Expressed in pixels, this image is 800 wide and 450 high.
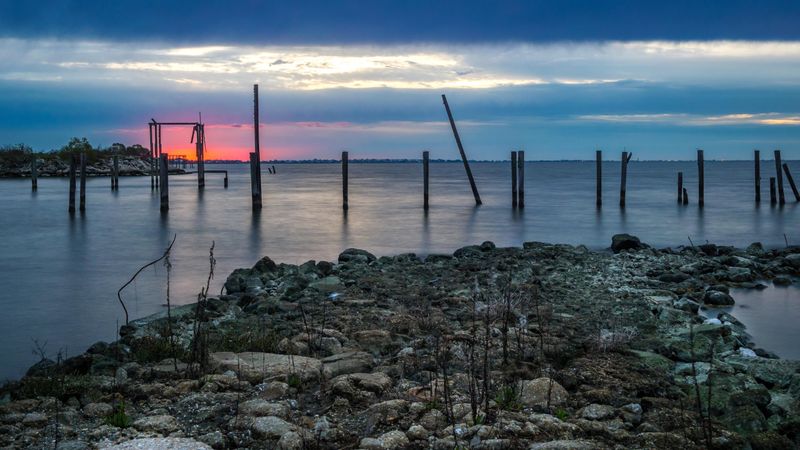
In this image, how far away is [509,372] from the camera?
6516 millimetres

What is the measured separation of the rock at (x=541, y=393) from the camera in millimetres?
5754

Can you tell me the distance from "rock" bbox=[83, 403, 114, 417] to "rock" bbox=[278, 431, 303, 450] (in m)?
1.59

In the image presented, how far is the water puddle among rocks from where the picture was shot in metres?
9.94

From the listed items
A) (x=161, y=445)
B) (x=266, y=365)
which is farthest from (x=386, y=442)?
(x=266, y=365)

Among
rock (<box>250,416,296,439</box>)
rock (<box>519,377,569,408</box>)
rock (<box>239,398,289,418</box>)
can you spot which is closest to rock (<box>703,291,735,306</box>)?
rock (<box>519,377,569,408</box>)

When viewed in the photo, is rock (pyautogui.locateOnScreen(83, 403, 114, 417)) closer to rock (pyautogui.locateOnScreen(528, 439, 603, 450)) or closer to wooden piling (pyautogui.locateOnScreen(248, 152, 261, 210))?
rock (pyautogui.locateOnScreen(528, 439, 603, 450))

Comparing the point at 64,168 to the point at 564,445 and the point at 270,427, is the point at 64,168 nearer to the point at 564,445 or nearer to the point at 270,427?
the point at 270,427

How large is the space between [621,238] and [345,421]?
14.5 m

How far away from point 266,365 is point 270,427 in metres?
1.58

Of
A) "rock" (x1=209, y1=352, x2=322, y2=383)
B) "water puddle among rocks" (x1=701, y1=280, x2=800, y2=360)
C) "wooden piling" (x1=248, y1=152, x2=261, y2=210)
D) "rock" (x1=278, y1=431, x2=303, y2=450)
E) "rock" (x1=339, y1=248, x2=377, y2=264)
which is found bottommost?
"water puddle among rocks" (x1=701, y1=280, x2=800, y2=360)

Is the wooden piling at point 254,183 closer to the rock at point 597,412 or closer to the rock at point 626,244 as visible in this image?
the rock at point 626,244

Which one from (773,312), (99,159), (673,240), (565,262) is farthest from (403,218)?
(99,159)

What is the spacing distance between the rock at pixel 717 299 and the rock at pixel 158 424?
966cm

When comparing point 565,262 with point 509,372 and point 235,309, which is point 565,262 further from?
point 509,372
